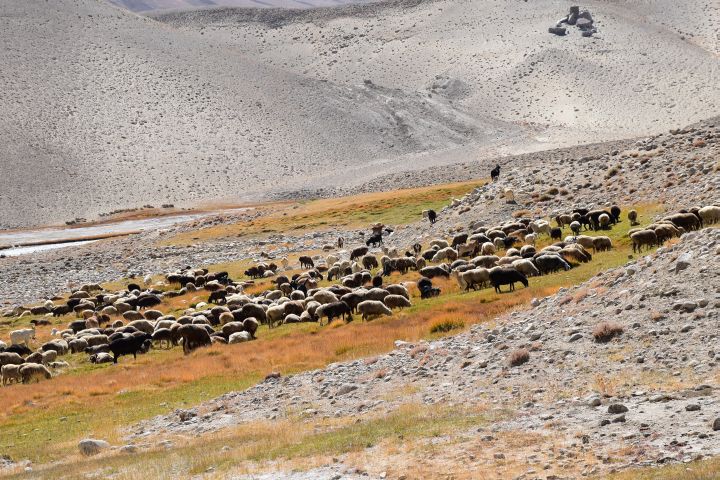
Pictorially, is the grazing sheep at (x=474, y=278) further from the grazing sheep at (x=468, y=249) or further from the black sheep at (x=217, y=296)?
the black sheep at (x=217, y=296)

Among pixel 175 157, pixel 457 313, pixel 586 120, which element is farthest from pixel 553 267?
pixel 586 120

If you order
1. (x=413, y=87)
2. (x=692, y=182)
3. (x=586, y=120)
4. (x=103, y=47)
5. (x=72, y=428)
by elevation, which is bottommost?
(x=72, y=428)

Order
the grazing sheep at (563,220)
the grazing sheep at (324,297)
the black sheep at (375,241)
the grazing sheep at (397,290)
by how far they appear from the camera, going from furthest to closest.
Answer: the black sheep at (375,241) → the grazing sheep at (563,220) → the grazing sheep at (324,297) → the grazing sheep at (397,290)

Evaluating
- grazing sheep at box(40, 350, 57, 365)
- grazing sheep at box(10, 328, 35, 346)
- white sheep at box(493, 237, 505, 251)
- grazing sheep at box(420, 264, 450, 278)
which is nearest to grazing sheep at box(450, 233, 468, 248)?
white sheep at box(493, 237, 505, 251)

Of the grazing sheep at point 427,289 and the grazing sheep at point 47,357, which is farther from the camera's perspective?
the grazing sheep at point 427,289

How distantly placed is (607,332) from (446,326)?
8.67 m

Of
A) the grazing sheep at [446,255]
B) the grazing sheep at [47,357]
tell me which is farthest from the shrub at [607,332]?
the grazing sheep at [446,255]

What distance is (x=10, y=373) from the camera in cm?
2875

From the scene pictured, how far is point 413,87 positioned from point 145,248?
396ft

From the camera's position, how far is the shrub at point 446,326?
2484 cm

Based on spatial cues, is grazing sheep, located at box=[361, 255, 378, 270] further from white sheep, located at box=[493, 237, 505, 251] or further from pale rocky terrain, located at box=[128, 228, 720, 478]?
pale rocky terrain, located at box=[128, 228, 720, 478]

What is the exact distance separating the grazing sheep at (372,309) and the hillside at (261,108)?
303 ft

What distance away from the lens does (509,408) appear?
14.5 metres

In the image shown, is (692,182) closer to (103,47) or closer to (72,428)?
(72,428)
